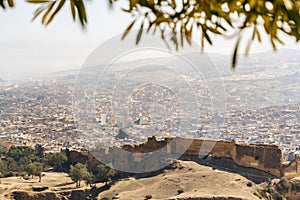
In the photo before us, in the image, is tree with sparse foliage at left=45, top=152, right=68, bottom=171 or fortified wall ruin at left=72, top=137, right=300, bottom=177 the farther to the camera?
tree with sparse foliage at left=45, top=152, right=68, bottom=171

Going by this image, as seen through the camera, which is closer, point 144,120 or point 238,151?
point 238,151

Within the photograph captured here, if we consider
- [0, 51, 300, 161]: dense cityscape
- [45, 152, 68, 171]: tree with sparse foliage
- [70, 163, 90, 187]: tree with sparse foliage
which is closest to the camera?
[70, 163, 90, 187]: tree with sparse foliage

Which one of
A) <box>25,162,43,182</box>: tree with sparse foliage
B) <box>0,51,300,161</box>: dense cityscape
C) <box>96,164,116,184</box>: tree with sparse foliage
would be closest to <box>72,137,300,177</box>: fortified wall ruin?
<box>96,164,116,184</box>: tree with sparse foliage

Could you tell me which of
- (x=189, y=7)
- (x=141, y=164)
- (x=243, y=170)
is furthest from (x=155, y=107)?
(x=189, y=7)

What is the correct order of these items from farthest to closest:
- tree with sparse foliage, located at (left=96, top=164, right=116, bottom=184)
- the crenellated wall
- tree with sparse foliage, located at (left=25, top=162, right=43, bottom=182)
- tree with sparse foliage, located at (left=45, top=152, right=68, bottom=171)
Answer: tree with sparse foliage, located at (left=45, top=152, right=68, bottom=171) < tree with sparse foliage, located at (left=25, top=162, right=43, bottom=182) < tree with sparse foliage, located at (left=96, top=164, right=116, bottom=184) < the crenellated wall

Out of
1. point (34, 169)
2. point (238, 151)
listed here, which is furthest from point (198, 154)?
point (34, 169)

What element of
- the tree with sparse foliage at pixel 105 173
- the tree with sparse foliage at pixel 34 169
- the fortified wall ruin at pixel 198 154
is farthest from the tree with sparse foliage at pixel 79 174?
the tree with sparse foliage at pixel 34 169

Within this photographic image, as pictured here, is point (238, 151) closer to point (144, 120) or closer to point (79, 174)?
point (79, 174)

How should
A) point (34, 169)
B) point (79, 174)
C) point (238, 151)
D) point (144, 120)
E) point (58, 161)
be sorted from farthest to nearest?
point (144, 120) < point (58, 161) < point (34, 169) < point (79, 174) < point (238, 151)

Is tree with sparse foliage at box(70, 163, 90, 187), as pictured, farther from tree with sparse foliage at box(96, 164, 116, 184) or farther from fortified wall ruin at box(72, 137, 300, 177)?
fortified wall ruin at box(72, 137, 300, 177)
